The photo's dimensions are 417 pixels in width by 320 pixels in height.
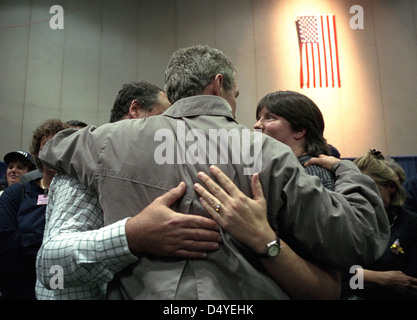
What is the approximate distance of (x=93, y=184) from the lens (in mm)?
1126

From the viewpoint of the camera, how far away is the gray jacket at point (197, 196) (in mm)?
1017

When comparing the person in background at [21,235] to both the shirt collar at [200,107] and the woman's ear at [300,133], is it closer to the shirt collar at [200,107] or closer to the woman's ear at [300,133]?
the shirt collar at [200,107]

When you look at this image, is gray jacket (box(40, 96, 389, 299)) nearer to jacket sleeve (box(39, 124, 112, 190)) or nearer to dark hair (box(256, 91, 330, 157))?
jacket sleeve (box(39, 124, 112, 190))

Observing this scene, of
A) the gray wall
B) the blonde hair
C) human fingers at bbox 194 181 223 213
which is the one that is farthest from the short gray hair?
the gray wall

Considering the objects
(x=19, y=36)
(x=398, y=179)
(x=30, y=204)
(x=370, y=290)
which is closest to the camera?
(x=370, y=290)

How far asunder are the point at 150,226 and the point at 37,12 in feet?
20.6

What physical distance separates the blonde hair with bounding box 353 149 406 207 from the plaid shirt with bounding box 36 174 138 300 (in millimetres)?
1713

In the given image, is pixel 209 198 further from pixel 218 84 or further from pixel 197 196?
pixel 218 84

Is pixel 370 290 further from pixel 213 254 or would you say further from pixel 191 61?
pixel 191 61

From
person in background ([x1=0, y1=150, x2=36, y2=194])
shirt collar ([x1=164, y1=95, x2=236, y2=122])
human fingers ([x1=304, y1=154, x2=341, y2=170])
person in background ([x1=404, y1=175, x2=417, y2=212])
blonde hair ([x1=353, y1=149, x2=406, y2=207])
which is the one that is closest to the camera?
shirt collar ([x1=164, y1=95, x2=236, y2=122])

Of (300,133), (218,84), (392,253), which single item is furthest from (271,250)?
(392,253)

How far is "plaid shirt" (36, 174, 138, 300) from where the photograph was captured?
1.04m

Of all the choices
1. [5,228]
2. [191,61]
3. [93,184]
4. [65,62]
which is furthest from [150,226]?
[65,62]

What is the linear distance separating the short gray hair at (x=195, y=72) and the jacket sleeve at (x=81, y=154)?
306mm
